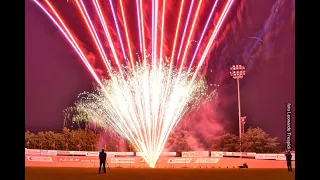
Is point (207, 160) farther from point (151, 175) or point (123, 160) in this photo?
point (151, 175)

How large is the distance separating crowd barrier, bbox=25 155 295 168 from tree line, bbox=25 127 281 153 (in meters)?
10.5

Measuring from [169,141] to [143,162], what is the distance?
65.7 ft

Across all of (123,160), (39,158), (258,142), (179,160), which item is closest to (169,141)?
(258,142)

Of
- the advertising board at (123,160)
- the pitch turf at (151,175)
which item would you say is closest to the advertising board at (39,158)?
the advertising board at (123,160)

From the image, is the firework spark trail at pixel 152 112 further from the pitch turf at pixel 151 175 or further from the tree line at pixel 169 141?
the tree line at pixel 169 141

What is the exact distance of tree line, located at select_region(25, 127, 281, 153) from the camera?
56344mm

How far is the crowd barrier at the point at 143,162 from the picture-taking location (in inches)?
1534

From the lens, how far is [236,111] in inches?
2277

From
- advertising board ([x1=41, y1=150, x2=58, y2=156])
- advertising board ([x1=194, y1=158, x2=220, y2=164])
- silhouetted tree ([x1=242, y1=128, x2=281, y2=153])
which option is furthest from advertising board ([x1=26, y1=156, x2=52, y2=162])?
silhouetted tree ([x1=242, y1=128, x2=281, y2=153])

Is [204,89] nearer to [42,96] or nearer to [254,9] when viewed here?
[254,9]

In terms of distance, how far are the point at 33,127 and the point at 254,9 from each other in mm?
28668

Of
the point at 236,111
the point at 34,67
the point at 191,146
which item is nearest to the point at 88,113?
the point at 34,67

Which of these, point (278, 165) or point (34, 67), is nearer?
point (278, 165)

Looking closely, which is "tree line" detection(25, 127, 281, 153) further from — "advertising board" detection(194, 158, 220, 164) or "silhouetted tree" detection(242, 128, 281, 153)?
"advertising board" detection(194, 158, 220, 164)
